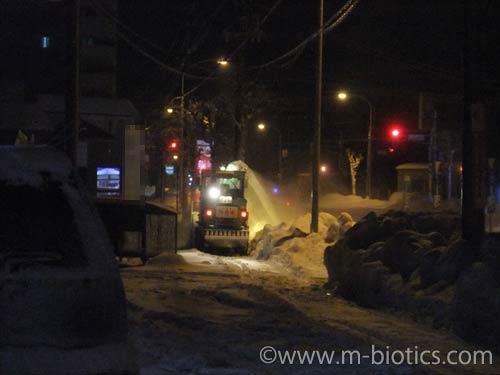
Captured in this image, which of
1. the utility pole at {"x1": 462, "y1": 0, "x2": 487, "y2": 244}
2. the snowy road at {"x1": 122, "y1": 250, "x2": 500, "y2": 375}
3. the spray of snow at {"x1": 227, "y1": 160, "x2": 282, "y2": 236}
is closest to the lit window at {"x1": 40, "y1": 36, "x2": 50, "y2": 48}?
the spray of snow at {"x1": 227, "y1": 160, "x2": 282, "y2": 236}

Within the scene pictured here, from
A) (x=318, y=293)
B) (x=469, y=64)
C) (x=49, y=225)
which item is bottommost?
(x=318, y=293)

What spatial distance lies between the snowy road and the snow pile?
5348 mm

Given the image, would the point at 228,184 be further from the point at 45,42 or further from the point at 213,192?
the point at 45,42

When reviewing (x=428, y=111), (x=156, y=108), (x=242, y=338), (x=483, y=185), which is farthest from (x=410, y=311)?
(x=156, y=108)

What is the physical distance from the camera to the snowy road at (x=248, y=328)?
306 inches

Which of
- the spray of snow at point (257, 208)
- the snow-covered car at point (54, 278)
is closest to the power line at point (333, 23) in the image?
the spray of snow at point (257, 208)

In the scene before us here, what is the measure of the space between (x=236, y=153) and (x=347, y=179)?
146ft

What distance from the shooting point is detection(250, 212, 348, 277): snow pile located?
21625mm

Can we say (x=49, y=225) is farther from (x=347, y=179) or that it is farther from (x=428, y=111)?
(x=347, y=179)

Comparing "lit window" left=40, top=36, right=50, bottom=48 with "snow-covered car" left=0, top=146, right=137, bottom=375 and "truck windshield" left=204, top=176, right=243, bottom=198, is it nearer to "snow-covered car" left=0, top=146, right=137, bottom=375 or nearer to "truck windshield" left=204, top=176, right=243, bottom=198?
"truck windshield" left=204, top=176, right=243, bottom=198

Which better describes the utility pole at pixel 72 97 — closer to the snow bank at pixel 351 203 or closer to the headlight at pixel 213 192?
the headlight at pixel 213 192

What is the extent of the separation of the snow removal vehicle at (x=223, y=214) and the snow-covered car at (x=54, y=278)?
76.3ft

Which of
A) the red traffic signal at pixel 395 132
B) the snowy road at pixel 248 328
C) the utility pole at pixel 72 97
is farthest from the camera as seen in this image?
the red traffic signal at pixel 395 132

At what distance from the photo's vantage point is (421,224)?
50.9ft
